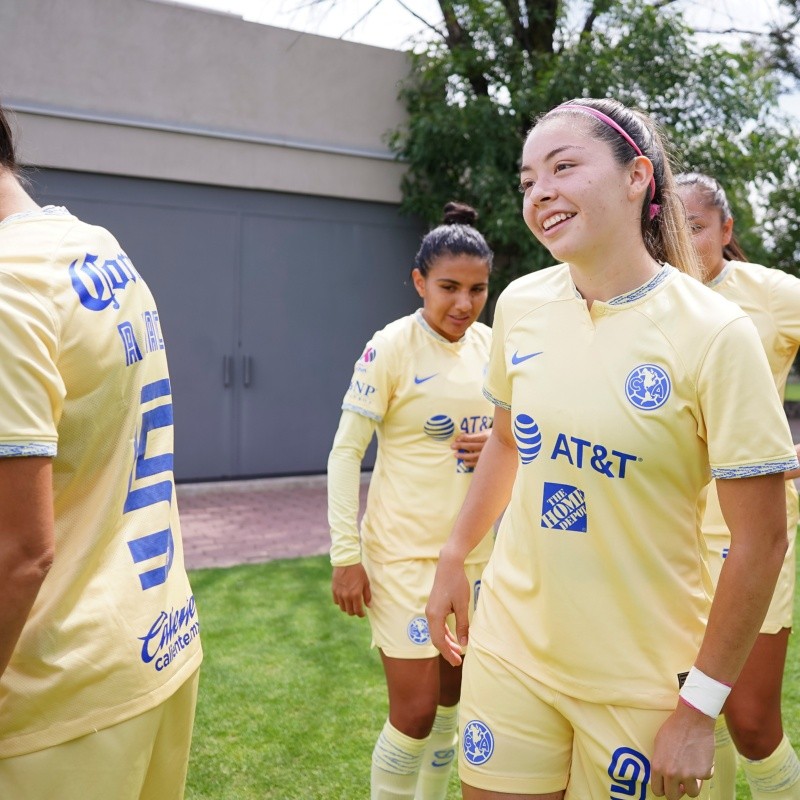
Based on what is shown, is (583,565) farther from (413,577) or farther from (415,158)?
(415,158)

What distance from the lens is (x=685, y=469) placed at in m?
1.81

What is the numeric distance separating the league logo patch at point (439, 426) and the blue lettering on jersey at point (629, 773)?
1.53m

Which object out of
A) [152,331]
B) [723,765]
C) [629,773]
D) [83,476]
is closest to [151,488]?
[83,476]

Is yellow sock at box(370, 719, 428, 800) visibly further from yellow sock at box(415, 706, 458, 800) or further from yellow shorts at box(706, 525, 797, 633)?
yellow shorts at box(706, 525, 797, 633)

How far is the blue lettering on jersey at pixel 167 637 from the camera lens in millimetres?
1604

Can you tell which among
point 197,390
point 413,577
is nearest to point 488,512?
point 413,577

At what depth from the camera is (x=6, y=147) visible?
1.60 metres

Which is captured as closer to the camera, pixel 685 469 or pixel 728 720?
pixel 685 469

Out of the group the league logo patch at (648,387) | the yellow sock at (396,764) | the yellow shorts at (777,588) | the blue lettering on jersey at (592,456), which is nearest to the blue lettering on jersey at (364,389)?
the yellow sock at (396,764)

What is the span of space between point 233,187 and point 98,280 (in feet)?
28.9

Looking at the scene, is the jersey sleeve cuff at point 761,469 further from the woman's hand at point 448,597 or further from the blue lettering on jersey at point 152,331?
the blue lettering on jersey at point 152,331

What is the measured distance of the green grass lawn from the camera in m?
3.66

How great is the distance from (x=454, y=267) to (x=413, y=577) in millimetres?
1061

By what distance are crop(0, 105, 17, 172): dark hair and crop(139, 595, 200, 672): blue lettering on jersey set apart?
0.80 m
